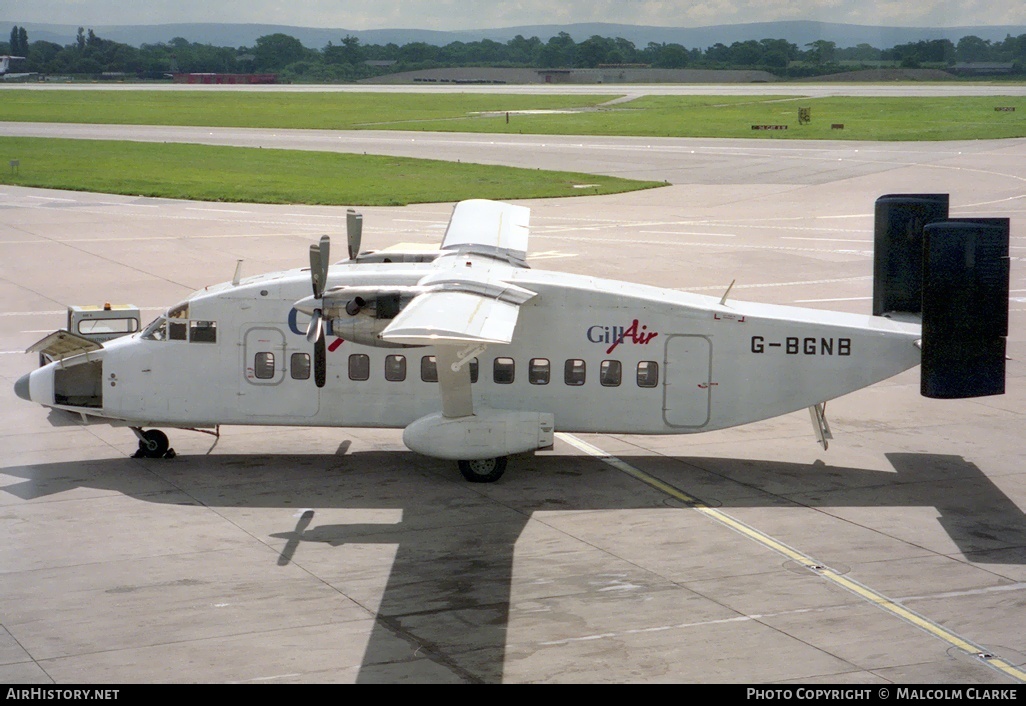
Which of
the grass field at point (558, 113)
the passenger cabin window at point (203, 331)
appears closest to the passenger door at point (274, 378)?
the passenger cabin window at point (203, 331)

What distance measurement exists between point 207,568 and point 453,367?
527cm

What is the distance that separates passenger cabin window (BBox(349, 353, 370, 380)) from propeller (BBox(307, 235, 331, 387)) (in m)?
2.77

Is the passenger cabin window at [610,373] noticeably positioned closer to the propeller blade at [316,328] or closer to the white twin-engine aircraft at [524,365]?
the white twin-engine aircraft at [524,365]

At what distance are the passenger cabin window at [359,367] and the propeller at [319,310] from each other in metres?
2.77

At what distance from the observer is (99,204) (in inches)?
2346

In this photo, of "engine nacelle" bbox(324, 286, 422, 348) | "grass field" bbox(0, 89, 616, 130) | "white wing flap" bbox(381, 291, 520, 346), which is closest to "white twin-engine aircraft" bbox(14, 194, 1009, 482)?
"white wing flap" bbox(381, 291, 520, 346)

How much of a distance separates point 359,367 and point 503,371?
2764 mm

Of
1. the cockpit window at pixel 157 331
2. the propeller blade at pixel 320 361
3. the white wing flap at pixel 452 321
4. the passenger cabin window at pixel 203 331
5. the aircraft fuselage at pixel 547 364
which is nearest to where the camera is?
the white wing flap at pixel 452 321

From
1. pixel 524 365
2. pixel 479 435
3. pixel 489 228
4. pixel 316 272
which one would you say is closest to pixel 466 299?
pixel 316 272

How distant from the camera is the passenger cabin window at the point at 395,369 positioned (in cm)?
2214

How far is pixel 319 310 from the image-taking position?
19.3 metres

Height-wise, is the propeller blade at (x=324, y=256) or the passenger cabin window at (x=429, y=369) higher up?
the propeller blade at (x=324, y=256)

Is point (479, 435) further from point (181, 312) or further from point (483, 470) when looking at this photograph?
point (181, 312)

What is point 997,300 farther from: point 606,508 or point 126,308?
point 126,308
